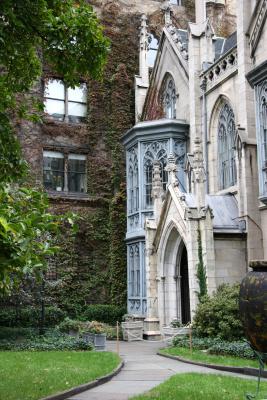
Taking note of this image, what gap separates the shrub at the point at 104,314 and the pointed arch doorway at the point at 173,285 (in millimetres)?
5520

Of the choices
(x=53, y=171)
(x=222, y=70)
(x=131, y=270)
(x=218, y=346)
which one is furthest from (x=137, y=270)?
(x=218, y=346)

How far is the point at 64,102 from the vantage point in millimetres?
31141

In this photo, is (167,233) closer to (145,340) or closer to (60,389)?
(145,340)

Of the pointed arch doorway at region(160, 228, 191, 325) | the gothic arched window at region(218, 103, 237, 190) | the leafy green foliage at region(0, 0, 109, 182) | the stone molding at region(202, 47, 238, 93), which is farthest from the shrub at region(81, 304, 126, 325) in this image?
the leafy green foliage at region(0, 0, 109, 182)

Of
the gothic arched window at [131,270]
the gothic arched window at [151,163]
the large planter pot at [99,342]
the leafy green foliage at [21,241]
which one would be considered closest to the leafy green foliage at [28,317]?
the gothic arched window at [131,270]

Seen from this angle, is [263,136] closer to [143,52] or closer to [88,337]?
[88,337]

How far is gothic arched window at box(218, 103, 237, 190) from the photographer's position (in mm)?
22656

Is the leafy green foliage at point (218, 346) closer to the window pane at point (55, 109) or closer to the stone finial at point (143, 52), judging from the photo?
the window pane at point (55, 109)

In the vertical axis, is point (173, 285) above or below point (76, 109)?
below

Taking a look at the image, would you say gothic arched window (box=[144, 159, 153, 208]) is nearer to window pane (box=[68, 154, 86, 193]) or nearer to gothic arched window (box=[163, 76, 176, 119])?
gothic arched window (box=[163, 76, 176, 119])

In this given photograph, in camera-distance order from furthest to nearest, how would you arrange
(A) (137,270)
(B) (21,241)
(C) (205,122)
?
(A) (137,270)
(C) (205,122)
(B) (21,241)

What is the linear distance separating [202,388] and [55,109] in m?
22.9

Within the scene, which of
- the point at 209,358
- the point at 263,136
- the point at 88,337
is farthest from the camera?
the point at 88,337

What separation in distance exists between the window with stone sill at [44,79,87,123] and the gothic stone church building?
10.6 feet
